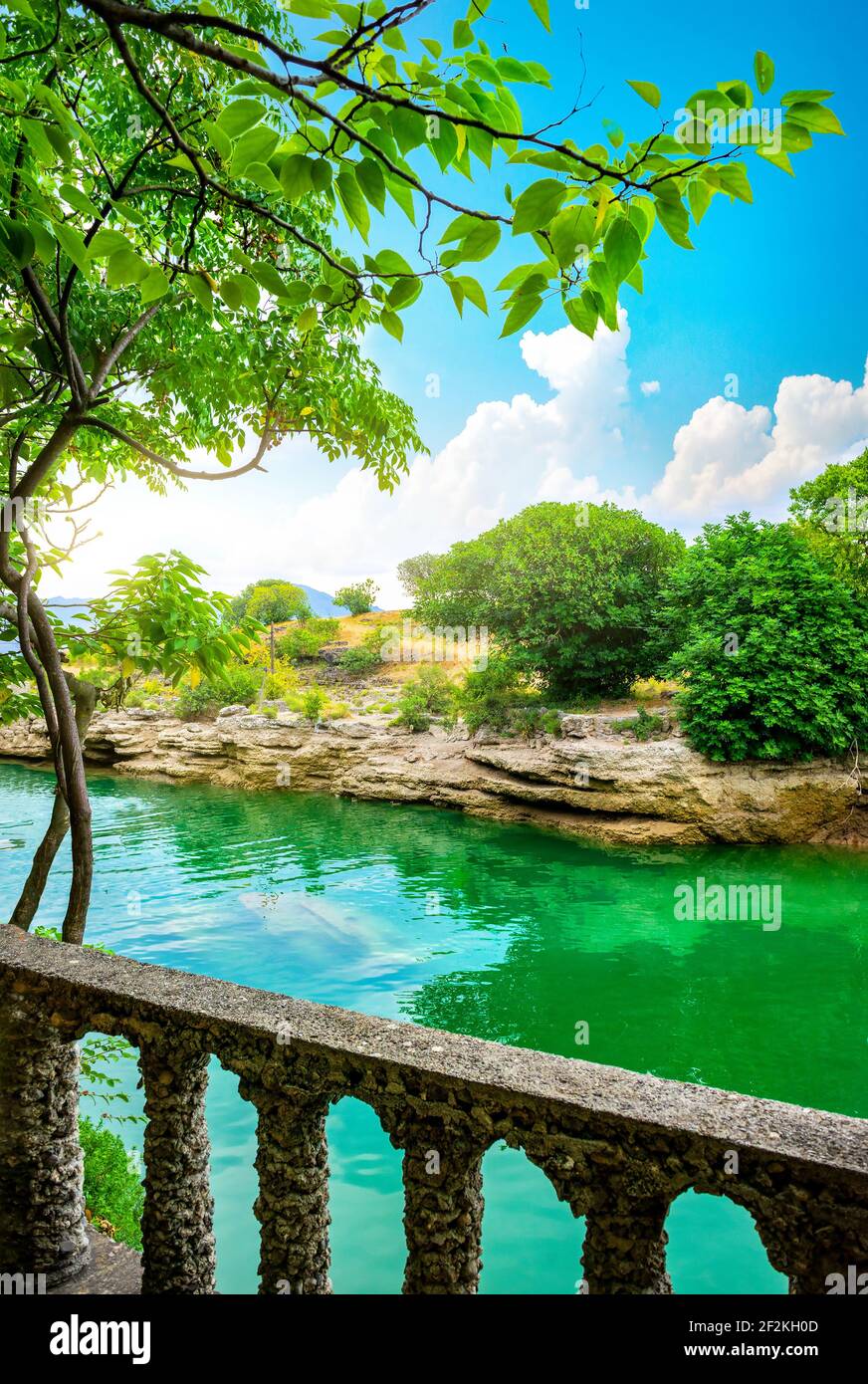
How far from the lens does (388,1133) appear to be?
1.60 metres

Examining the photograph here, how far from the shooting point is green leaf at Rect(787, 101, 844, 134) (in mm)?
1150

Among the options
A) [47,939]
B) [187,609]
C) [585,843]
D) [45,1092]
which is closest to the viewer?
[45,1092]

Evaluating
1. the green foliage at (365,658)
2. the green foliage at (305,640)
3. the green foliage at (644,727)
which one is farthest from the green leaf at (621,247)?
the green foliage at (305,640)

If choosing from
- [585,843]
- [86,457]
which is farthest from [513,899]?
[86,457]

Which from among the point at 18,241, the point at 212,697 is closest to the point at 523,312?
the point at 18,241

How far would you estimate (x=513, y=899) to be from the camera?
12031 millimetres

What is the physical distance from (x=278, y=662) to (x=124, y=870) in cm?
2457

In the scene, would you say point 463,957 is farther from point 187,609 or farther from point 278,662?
point 278,662

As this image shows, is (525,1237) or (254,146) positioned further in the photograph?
(525,1237)

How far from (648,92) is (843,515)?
24675mm

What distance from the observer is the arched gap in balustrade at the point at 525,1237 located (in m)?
4.17

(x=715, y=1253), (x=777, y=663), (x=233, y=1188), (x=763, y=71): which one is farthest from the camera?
(x=777, y=663)

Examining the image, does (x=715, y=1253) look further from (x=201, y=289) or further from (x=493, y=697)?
(x=493, y=697)

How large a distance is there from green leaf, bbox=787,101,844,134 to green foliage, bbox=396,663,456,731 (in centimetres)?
2063
